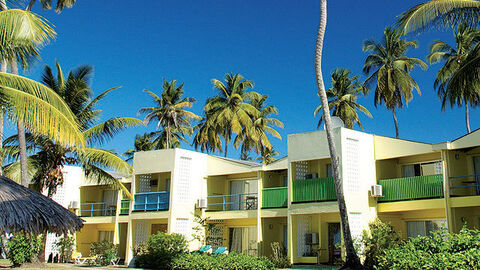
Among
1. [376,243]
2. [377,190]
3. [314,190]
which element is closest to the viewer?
[376,243]

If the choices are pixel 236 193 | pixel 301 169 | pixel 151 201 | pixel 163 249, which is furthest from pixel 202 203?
pixel 301 169

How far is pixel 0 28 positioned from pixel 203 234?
17521 mm

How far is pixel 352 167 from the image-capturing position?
22453 millimetres

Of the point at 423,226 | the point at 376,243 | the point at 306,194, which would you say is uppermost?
the point at 306,194

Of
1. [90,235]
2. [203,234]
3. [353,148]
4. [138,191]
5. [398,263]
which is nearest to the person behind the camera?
[398,263]

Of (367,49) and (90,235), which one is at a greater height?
(367,49)

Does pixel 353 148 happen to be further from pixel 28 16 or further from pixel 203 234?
pixel 28 16

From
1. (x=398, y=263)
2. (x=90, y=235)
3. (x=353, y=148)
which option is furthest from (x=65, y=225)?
(x=90, y=235)

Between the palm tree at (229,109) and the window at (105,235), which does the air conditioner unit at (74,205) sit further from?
the palm tree at (229,109)

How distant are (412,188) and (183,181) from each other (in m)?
11.6

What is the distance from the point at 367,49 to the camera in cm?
3572

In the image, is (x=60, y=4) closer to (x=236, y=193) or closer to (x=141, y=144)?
(x=236, y=193)

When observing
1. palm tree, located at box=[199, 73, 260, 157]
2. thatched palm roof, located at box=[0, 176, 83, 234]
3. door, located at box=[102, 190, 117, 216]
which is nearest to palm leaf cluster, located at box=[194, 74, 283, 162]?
palm tree, located at box=[199, 73, 260, 157]

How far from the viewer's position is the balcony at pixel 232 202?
90.9ft
